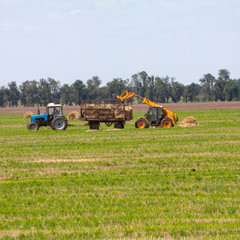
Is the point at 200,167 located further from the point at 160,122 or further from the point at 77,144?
the point at 160,122

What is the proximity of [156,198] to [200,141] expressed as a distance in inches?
566

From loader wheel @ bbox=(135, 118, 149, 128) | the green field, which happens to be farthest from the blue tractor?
the green field

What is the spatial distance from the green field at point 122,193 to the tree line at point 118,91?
146 metres

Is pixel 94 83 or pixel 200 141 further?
pixel 94 83

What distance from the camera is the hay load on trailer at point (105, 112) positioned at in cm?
3709

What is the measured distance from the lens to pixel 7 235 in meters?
9.51

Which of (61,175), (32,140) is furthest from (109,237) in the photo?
(32,140)

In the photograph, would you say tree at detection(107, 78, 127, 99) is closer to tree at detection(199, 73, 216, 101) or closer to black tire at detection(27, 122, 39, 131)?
tree at detection(199, 73, 216, 101)

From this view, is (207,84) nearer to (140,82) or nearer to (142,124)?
(140,82)

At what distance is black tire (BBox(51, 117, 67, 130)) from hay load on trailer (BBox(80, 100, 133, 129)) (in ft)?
5.16

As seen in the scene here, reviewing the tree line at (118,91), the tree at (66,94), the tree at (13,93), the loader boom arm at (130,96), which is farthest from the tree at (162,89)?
the loader boom arm at (130,96)

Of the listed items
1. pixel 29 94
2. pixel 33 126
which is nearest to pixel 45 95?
pixel 29 94

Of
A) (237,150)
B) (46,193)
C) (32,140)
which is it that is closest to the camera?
(46,193)

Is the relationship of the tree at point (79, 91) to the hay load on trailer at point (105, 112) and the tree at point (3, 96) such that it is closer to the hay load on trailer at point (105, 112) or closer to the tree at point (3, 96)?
the tree at point (3, 96)
